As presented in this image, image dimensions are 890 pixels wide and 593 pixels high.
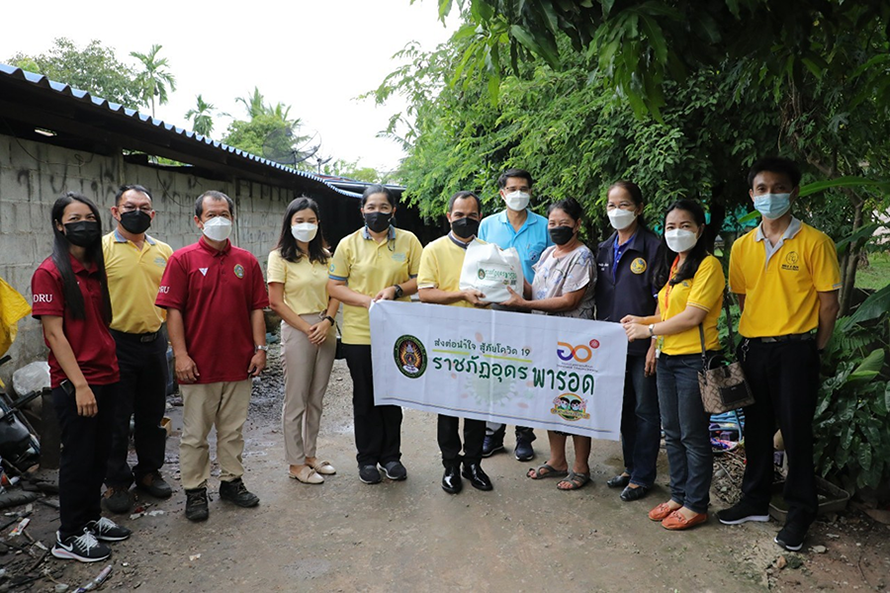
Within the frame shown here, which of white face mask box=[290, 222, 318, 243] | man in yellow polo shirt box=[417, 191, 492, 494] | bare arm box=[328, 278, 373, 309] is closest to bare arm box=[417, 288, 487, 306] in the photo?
man in yellow polo shirt box=[417, 191, 492, 494]

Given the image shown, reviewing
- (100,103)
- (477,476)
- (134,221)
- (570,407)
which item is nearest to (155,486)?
(134,221)

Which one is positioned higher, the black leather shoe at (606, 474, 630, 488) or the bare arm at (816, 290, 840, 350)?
the bare arm at (816, 290, 840, 350)

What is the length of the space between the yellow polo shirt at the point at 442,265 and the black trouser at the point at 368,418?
0.62 meters

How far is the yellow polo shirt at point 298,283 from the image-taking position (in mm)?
3990

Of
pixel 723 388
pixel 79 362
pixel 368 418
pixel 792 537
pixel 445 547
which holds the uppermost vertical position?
pixel 79 362

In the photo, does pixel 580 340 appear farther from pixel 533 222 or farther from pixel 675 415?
pixel 533 222

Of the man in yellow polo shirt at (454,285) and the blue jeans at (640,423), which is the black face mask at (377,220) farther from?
the blue jeans at (640,423)

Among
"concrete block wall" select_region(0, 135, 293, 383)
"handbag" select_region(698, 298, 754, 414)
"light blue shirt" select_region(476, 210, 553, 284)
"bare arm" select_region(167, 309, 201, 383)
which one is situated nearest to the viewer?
"handbag" select_region(698, 298, 754, 414)

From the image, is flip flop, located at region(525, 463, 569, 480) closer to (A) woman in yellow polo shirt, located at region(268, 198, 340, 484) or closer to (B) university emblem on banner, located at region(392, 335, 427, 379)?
(B) university emblem on banner, located at region(392, 335, 427, 379)

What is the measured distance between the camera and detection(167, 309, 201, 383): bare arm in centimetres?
350

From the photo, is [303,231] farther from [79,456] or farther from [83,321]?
[79,456]

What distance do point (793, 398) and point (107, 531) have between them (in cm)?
363

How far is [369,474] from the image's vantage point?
4047 mm

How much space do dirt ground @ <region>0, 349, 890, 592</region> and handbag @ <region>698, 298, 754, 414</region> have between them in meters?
0.73
